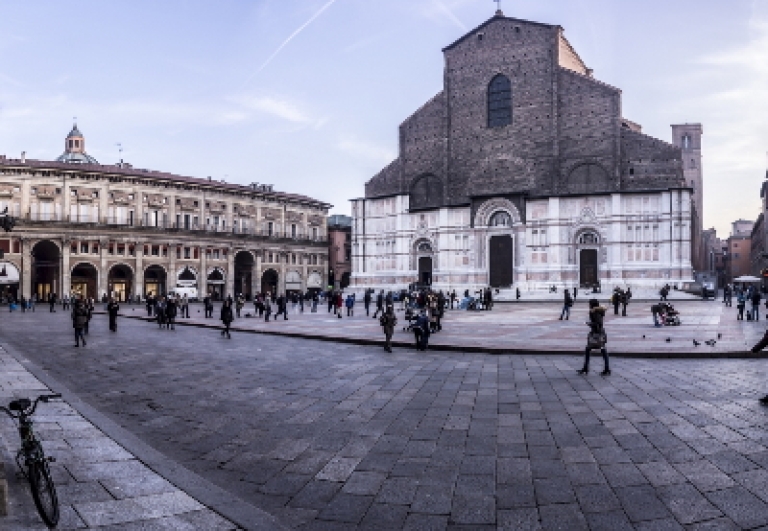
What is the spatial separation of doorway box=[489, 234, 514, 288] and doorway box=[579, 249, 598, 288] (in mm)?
5652

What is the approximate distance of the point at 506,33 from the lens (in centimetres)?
4850

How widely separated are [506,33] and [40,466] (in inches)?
2017

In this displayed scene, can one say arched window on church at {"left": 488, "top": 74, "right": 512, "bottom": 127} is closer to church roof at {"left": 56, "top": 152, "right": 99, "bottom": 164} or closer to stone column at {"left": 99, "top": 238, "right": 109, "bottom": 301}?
stone column at {"left": 99, "top": 238, "right": 109, "bottom": 301}

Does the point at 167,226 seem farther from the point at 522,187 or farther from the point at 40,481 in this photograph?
the point at 40,481

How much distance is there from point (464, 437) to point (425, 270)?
4527 centimetres

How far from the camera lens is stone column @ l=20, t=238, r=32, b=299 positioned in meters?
45.9

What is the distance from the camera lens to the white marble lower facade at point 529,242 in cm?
4162

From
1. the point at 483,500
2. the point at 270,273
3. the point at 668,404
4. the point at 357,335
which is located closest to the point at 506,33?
the point at 270,273

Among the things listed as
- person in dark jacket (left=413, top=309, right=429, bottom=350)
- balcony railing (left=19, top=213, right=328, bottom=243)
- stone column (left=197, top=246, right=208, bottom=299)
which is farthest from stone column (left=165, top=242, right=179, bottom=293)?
person in dark jacket (left=413, top=309, right=429, bottom=350)

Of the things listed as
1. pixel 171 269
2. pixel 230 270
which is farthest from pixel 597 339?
pixel 230 270

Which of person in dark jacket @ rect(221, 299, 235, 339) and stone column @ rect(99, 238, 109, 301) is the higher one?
stone column @ rect(99, 238, 109, 301)

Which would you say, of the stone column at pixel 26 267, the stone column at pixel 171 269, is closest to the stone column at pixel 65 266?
the stone column at pixel 26 267

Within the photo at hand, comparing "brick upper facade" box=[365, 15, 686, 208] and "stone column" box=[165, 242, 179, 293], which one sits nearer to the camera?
"brick upper facade" box=[365, 15, 686, 208]

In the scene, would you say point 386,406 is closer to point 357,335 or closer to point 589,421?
point 589,421
